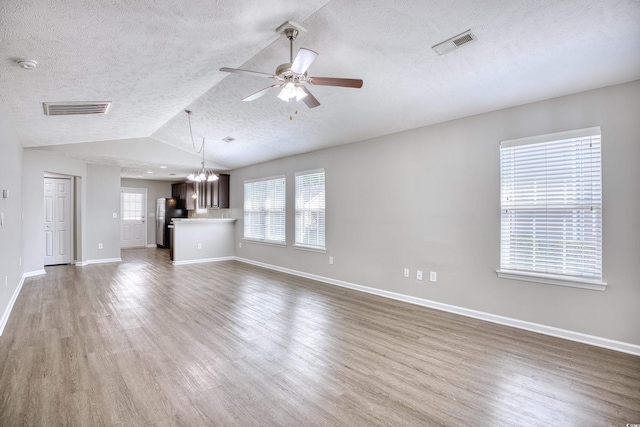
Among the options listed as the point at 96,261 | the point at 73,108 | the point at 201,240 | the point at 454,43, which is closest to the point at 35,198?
the point at 96,261

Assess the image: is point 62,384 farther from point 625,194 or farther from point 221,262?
point 221,262

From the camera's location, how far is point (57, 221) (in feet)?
23.1

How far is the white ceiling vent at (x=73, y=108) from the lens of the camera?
11.6ft

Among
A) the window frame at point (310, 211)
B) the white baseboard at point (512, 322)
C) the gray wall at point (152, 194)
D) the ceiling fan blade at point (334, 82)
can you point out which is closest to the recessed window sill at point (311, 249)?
the window frame at point (310, 211)

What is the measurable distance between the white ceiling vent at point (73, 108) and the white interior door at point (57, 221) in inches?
165

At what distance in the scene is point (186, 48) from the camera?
8.98 feet

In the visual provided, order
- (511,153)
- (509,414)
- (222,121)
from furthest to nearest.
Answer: (222,121), (511,153), (509,414)

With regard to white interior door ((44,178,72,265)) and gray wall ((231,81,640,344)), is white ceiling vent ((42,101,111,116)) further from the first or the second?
white interior door ((44,178,72,265))

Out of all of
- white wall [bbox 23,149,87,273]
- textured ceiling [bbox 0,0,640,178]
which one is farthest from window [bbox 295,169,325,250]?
white wall [bbox 23,149,87,273]

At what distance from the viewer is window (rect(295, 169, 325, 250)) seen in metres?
5.73

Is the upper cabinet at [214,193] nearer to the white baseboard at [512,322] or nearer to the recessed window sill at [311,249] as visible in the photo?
the recessed window sill at [311,249]

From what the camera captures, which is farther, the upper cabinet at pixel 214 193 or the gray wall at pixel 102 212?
the upper cabinet at pixel 214 193

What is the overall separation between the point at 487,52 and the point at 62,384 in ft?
14.1

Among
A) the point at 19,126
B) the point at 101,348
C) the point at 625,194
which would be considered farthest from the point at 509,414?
the point at 19,126
